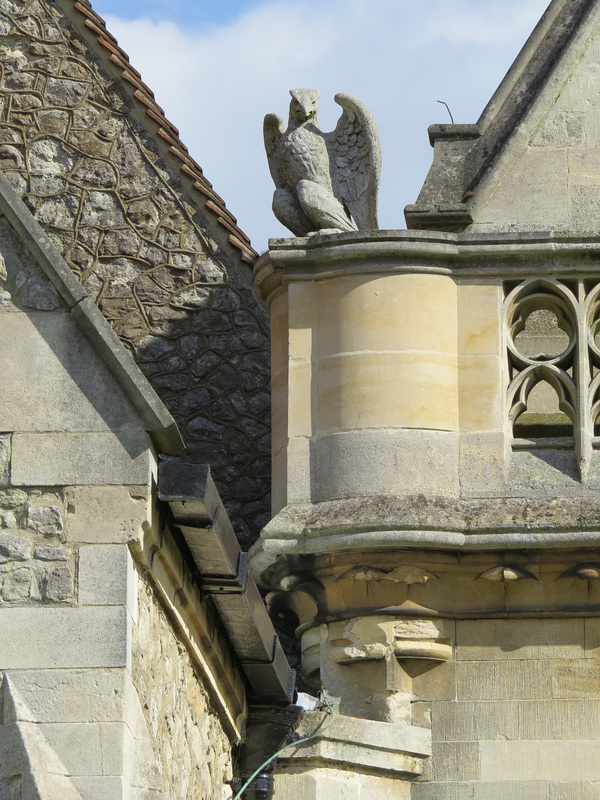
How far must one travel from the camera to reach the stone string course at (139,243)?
1120 centimetres

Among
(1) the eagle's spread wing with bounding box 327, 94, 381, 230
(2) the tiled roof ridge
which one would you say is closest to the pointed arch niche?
(1) the eagle's spread wing with bounding box 327, 94, 381, 230

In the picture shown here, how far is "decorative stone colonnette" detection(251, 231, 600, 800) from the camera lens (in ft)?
27.0

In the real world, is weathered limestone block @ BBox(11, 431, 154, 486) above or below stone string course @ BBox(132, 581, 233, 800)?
above

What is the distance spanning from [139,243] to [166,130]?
70 centimetres

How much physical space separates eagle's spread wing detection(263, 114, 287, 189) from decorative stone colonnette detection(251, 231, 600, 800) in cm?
75

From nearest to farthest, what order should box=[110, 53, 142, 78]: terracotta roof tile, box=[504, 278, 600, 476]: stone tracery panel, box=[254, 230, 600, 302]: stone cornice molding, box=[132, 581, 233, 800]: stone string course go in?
box=[132, 581, 233, 800]: stone string course, box=[504, 278, 600, 476]: stone tracery panel, box=[254, 230, 600, 302]: stone cornice molding, box=[110, 53, 142, 78]: terracotta roof tile

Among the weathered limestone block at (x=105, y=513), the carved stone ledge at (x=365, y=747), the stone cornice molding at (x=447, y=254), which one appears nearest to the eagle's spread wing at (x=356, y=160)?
the stone cornice molding at (x=447, y=254)

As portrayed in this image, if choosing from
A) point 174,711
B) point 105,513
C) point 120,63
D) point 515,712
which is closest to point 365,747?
point 515,712

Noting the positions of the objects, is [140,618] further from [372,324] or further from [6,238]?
[372,324]

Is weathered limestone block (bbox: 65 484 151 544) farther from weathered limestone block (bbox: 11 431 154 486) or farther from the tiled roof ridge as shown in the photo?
the tiled roof ridge

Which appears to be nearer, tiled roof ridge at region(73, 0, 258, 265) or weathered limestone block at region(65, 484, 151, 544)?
weathered limestone block at region(65, 484, 151, 544)

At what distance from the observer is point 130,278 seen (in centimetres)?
1153

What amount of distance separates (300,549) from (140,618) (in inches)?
65.0

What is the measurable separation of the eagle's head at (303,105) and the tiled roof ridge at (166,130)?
2.02 m
